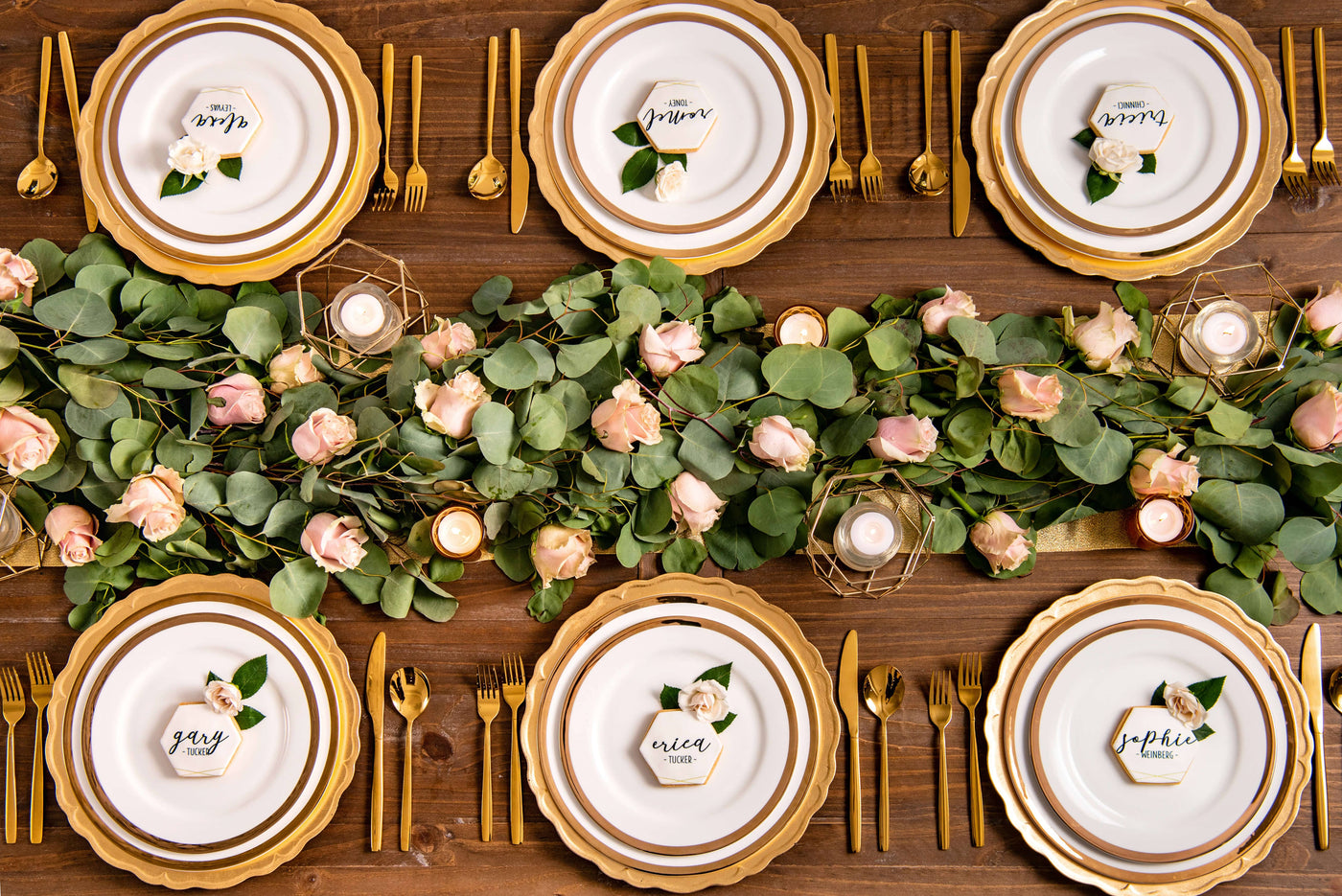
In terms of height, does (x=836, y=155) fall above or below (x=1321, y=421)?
Answer: above

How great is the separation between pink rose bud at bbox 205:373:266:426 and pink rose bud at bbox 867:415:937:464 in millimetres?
873

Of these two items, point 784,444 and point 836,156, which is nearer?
point 784,444

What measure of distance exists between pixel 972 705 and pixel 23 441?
1.41m

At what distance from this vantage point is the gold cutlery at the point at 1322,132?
1.30 metres

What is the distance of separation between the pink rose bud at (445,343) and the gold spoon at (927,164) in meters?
0.74

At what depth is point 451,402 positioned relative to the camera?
1.09 m

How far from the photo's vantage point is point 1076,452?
Result: 45.6 inches

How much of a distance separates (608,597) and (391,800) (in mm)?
464

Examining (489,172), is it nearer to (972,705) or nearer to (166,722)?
(166,722)

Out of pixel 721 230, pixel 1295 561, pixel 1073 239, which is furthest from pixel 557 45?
pixel 1295 561

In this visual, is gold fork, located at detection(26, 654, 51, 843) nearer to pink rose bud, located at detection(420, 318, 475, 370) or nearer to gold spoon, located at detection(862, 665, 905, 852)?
pink rose bud, located at detection(420, 318, 475, 370)

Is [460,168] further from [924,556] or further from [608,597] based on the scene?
[924,556]

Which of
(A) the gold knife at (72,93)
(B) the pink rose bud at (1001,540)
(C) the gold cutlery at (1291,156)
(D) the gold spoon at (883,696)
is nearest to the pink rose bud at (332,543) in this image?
(A) the gold knife at (72,93)

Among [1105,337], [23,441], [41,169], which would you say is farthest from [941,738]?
[41,169]
